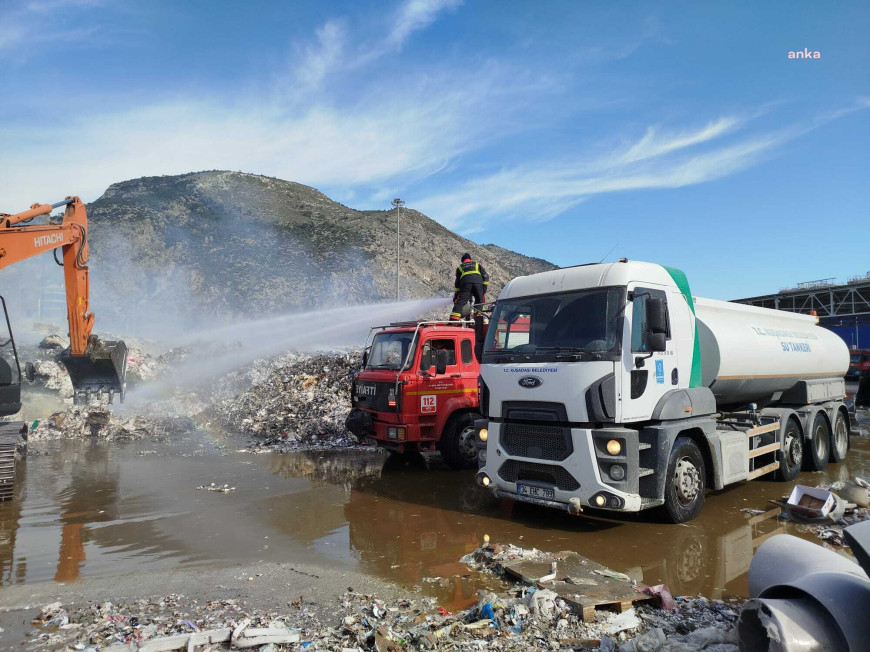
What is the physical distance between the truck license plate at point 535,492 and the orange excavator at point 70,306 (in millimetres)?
6920

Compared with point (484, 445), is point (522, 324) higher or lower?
higher

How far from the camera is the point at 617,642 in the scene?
12.8 ft

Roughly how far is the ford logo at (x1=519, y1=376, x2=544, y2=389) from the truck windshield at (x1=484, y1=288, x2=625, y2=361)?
25 cm

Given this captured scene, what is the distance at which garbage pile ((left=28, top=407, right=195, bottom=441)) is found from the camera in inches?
517

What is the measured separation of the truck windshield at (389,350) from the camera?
9.51 meters

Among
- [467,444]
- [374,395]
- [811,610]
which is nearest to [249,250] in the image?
[374,395]

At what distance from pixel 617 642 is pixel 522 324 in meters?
3.62

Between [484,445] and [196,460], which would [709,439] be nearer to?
[484,445]

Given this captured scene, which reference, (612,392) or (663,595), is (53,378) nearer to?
(612,392)

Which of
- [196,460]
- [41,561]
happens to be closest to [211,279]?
[196,460]

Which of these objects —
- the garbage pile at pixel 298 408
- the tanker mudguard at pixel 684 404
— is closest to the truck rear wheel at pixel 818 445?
the tanker mudguard at pixel 684 404

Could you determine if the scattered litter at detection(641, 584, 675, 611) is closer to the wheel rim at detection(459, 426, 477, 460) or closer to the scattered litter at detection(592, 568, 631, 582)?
the scattered litter at detection(592, 568, 631, 582)

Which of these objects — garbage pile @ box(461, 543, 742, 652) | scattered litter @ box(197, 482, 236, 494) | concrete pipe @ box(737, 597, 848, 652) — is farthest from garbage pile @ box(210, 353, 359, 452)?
concrete pipe @ box(737, 597, 848, 652)

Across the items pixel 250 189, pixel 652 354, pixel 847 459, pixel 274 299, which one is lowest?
pixel 847 459
